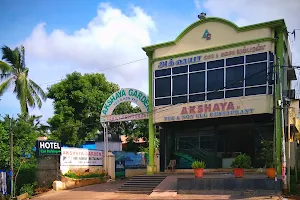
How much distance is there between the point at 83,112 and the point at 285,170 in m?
21.9

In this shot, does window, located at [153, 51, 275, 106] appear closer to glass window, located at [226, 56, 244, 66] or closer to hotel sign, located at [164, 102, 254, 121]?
glass window, located at [226, 56, 244, 66]

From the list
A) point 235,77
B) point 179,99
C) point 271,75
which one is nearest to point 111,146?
point 179,99

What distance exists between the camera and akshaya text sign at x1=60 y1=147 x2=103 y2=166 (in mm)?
23891

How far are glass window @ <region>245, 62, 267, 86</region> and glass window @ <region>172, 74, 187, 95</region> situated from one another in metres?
3.84

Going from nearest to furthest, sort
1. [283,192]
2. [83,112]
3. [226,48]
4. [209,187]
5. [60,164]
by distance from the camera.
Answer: [283,192] → [209,187] → [226,48] → [60,164] → [83,112]

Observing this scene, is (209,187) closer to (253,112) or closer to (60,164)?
(253,112)

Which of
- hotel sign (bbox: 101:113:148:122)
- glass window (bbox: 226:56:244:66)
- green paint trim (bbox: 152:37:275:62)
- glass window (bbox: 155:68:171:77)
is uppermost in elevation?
green paint trim (bbox: 152:37:275:62)

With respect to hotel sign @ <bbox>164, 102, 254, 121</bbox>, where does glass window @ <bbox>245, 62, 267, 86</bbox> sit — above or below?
above

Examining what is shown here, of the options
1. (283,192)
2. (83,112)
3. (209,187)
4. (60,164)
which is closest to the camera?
(283,192)

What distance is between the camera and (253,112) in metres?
20.7

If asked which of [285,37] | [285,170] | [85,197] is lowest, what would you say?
[85,197]

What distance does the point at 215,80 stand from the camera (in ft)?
72.6

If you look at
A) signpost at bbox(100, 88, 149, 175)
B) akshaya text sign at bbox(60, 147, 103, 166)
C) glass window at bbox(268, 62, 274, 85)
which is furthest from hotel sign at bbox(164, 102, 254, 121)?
akshaya text sign at bbox(60, 147, 103, 166)

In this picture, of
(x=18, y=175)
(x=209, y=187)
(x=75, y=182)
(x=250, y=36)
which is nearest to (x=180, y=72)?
(x=250, y=36)
